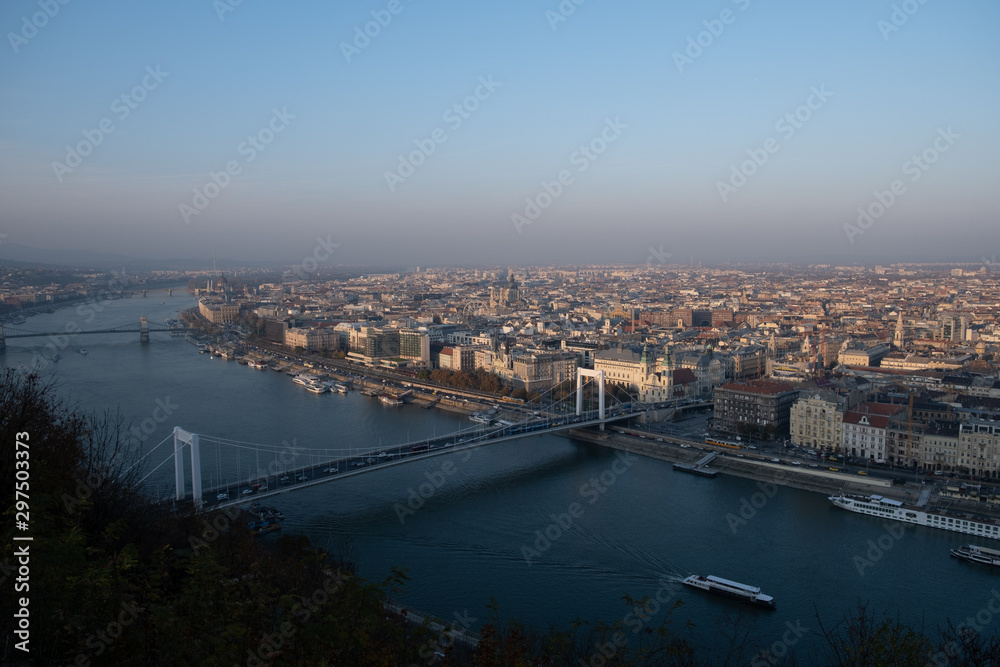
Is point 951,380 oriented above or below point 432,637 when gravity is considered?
below

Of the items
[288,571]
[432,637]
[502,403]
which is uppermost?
[432,637]

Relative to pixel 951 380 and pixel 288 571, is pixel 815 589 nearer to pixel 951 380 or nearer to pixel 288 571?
pixel 288 571

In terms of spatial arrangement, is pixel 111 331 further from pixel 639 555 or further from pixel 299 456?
pixel 639 555

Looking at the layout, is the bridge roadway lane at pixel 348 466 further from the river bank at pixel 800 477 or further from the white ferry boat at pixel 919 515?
the white ferry boat at pixel 919 515

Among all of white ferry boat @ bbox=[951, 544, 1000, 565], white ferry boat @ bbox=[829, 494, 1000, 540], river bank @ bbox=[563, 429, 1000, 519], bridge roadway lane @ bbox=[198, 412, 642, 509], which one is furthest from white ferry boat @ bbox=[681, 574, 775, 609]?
bridge roadway lane @ bbox=[198, 412, 642, 509]

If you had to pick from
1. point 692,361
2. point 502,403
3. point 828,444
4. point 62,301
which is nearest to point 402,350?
point 502,403

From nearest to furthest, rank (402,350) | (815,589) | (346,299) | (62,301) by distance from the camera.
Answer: (815,589)
(402,350)
(62,301)
(346,299)

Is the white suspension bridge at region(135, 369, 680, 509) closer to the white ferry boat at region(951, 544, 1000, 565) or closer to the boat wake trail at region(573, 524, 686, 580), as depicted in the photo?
the boat wake trail at region(573, 524, 686, 580)
